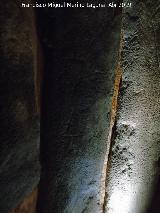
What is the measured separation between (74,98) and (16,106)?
51 centimetres

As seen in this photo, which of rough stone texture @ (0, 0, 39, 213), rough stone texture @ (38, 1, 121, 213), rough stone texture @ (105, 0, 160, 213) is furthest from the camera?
rough stone texture @ (105, 0, 160, 213)

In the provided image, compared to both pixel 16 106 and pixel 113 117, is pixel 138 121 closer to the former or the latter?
pixel 113 117

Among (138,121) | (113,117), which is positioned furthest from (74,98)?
(138,121)

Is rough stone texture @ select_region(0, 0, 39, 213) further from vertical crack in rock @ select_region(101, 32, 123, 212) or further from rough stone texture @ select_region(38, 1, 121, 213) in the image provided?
vertical crack in rock @ select_region(101, 32, 123, 212)

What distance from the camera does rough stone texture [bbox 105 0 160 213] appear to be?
6.98 feet

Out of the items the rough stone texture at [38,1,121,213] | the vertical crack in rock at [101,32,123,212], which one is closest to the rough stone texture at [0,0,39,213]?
the rough stone texture at [38,1,121,213]

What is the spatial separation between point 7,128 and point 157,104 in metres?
1.20

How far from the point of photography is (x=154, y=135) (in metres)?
2.40

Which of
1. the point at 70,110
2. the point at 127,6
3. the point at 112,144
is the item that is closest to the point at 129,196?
the point at 112,144

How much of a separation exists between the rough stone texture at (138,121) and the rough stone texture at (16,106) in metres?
0.81

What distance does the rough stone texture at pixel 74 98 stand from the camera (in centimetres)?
181

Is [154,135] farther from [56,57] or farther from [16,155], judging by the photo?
[16,155]

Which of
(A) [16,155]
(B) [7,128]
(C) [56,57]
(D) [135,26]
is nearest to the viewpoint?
(B) [7,128]

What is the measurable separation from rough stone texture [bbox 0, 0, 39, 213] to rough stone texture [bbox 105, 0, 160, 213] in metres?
0.81
